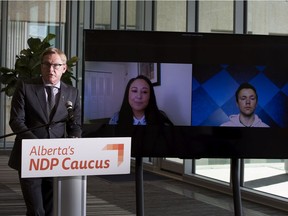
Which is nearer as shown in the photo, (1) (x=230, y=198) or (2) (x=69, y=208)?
(2) (x=69, y=208)

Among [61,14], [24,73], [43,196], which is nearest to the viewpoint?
[43,196]

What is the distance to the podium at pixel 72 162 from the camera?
3318 mm

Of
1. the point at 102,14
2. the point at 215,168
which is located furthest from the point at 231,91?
the point at 102,14

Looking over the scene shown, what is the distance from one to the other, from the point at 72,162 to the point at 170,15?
29.2 ft

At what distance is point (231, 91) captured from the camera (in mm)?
4953

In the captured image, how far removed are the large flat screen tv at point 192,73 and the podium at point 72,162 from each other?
4.53 ft

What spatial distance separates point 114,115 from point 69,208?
1528 mm

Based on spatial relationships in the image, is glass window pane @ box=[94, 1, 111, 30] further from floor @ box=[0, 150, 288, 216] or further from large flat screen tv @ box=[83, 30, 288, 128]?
large flat screen tv @ box=[83, 30, 288, 128]

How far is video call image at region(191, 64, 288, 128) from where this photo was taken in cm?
491

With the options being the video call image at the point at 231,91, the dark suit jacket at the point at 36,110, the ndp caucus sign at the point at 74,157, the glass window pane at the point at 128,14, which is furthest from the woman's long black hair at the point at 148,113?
the glass window pane at the point at 128,14

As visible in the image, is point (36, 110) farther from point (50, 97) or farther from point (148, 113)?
point (148, 113)

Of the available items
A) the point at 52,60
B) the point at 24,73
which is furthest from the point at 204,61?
the point at 24,73

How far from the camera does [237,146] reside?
16.3ft

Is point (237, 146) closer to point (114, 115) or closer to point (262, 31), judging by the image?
point (114, 115)
